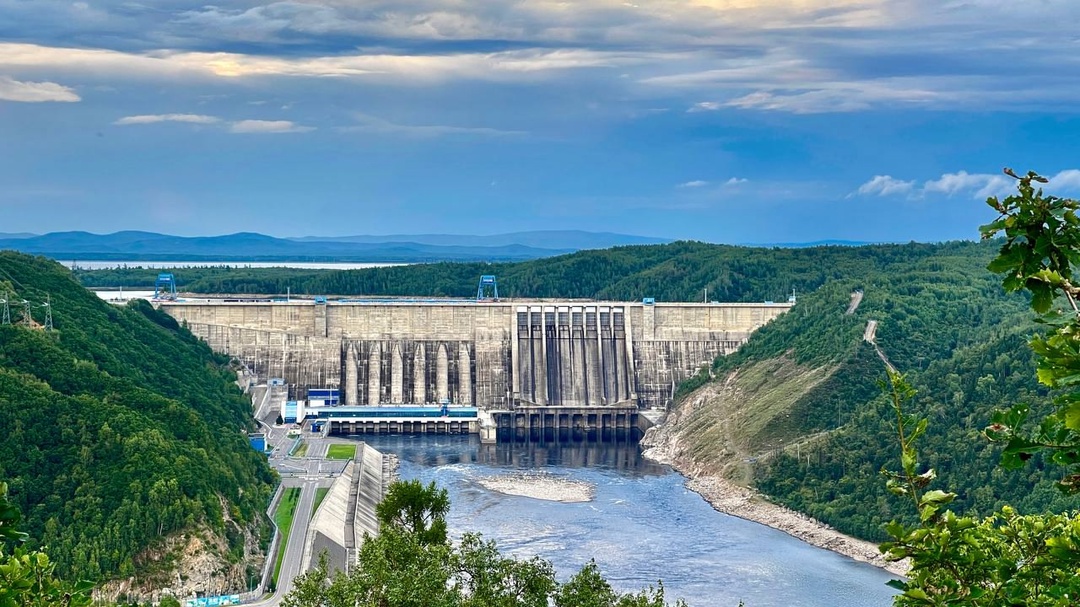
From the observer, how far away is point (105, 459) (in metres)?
77.0

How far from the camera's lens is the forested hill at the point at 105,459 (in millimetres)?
70812

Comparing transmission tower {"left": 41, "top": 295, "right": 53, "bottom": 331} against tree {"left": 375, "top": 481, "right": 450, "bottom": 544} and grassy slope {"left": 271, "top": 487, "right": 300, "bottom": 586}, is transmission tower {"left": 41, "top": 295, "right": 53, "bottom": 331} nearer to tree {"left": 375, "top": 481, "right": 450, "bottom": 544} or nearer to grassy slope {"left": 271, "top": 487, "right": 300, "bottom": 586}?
grassy slope {"left": 271, "top": 487, "right": 300, "bottom": 586}

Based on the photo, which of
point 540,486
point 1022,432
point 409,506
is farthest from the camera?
point 540,486

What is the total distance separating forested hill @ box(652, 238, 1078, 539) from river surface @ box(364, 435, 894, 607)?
556 cm

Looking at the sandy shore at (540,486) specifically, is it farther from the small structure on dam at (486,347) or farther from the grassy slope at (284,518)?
the small structure on dam at (486,347)

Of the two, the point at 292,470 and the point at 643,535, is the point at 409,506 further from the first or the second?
the point at 292,470

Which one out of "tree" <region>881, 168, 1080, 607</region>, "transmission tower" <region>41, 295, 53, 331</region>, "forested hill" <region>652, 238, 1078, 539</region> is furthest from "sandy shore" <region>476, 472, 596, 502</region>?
"tree" <region>881, 168, 1080, 607</region>

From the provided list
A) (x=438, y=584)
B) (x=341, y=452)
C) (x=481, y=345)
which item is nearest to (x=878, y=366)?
(x=481, y=345)

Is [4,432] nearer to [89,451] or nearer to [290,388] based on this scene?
[89,451]

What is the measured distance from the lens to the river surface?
76.7m

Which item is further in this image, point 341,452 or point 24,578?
point 341,452

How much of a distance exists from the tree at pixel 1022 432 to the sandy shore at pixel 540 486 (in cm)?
8830

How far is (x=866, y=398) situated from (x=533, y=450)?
28894 millimetres

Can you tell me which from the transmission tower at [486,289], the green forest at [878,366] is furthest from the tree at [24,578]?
the transmission tower at [486,289]
